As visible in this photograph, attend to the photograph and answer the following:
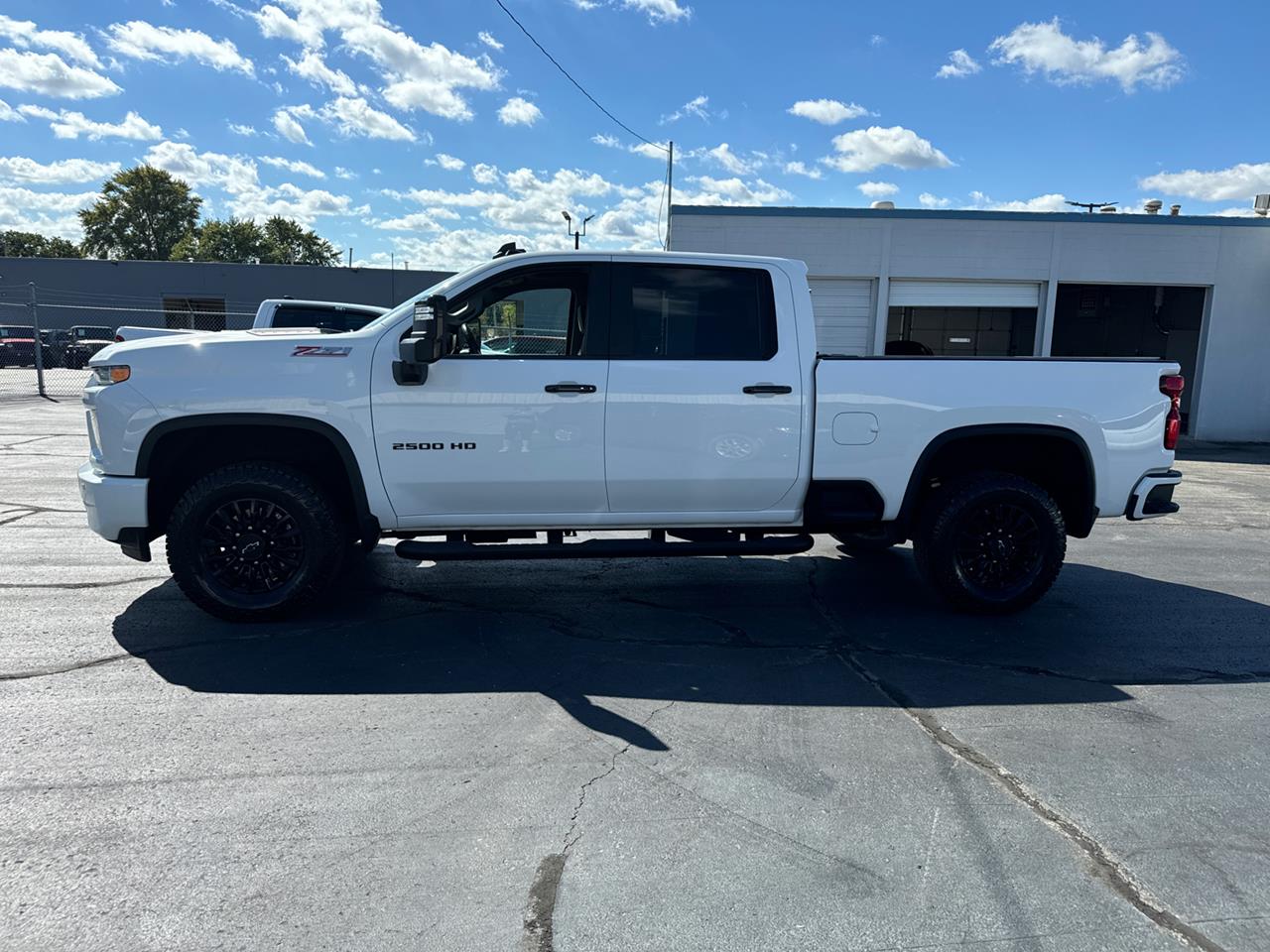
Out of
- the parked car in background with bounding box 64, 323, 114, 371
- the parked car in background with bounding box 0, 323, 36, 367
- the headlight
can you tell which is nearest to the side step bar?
the headlight

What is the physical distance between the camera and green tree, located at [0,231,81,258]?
76.9 m

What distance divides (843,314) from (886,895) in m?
14.1

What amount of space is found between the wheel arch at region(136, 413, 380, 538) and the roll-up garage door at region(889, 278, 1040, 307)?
12.8 m

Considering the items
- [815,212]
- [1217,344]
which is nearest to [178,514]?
[815,212]

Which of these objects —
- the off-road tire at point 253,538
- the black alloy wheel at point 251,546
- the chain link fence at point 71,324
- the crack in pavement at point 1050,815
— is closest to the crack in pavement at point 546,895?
the crack in pavement at point 1050,815

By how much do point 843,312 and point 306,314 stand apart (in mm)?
9257

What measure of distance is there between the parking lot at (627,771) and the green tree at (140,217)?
250 feet

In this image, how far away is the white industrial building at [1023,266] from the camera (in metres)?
15.4

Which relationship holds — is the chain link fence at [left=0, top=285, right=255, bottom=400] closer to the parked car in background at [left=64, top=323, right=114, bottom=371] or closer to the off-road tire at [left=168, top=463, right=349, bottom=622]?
the parked car in background at [left=64, top=323, right=114, bottom=371]

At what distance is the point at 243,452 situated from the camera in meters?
5.18

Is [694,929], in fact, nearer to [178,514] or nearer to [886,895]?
[886,895]

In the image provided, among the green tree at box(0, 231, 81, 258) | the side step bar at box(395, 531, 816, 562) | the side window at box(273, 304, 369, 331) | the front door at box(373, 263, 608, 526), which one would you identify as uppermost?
the green tree at box(0, 231, 81, 258)

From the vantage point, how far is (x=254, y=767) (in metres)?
3.52

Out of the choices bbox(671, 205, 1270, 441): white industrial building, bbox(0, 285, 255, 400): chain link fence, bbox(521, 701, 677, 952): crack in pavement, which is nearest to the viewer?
bbox(521, 701, 677, 952): crack in pavement
